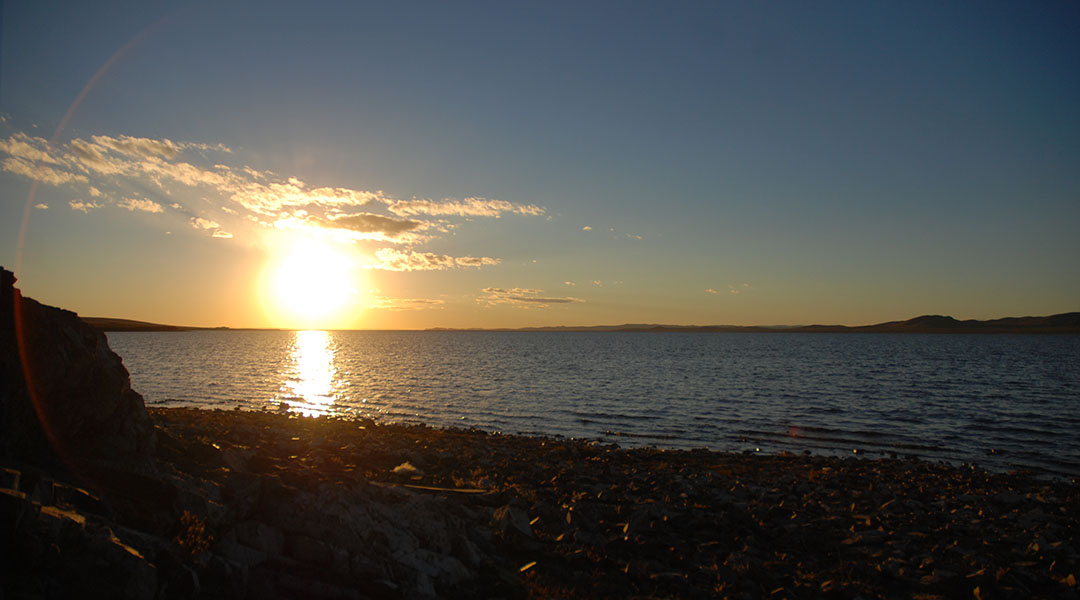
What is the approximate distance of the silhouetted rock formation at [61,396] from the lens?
880cm

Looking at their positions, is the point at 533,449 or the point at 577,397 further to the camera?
the point at 577,397

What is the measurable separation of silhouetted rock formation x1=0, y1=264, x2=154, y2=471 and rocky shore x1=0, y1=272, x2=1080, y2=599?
0.03m

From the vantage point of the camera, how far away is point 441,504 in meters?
11.9

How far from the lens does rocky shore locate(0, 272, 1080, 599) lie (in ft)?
23.4

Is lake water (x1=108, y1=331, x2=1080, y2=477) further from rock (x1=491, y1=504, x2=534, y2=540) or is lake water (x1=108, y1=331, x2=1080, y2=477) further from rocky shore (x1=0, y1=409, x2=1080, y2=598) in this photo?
rock (x1=491, y1=504, x2=534, y2=540)

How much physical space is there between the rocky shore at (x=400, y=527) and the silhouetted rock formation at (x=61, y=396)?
0.03 metres

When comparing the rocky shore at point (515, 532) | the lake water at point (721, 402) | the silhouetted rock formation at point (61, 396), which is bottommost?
the lake water at point (721, 402)

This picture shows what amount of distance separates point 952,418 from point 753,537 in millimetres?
34098

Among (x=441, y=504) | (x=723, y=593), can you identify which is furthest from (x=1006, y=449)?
(x=441, y=504)

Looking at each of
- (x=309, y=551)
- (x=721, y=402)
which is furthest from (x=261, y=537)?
(x=721, y=402)

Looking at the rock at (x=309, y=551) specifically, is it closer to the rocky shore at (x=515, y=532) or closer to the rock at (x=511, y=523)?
the rocky shore at (x=515, y=532)

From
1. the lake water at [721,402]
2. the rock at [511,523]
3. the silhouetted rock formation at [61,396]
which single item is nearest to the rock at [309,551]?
the silhouetted rock formation at [61,396]

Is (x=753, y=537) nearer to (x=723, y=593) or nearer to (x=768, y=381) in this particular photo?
(x=723, y=593)

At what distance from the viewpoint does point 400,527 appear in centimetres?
1025
